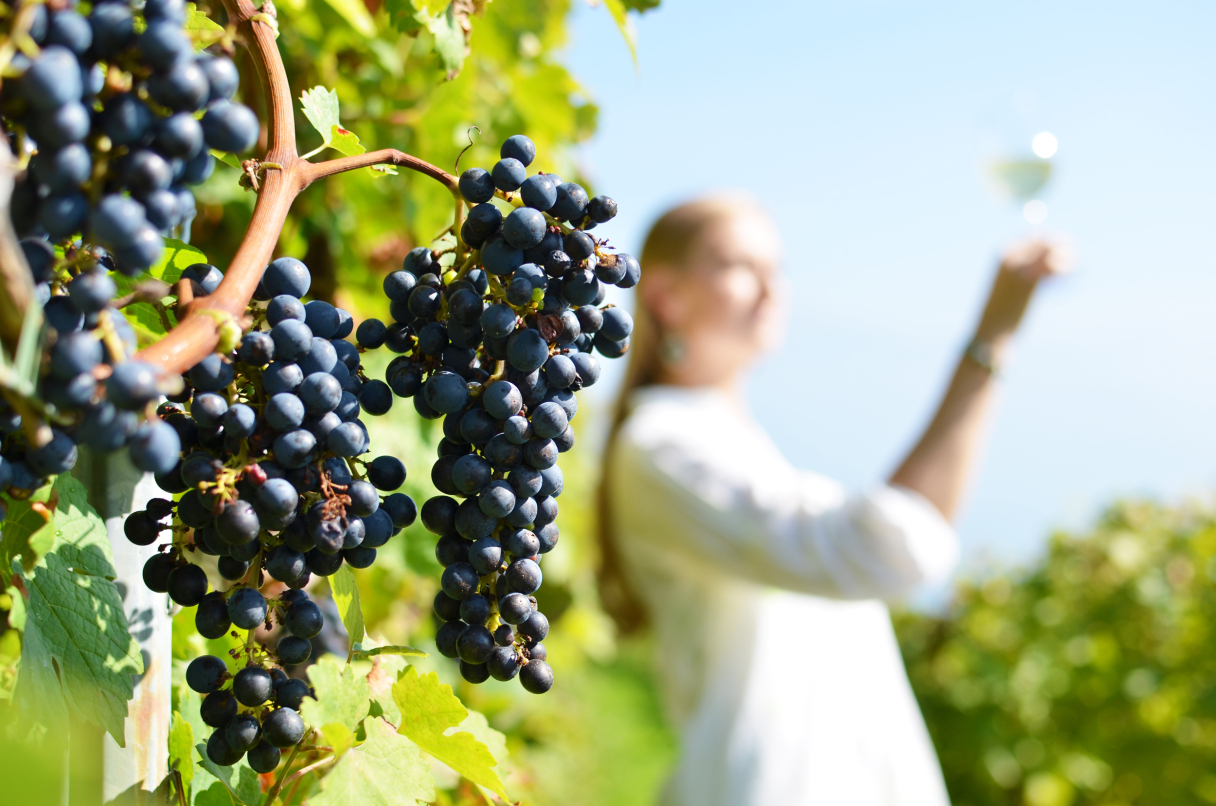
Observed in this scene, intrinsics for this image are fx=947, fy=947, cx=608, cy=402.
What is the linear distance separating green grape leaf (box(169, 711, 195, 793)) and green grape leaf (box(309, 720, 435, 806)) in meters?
0.15

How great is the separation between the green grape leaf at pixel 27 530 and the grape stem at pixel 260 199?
6.6 inches

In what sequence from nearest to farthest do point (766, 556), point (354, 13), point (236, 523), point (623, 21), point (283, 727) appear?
point (236, 523) < point (283, 727) < point (623, 21) < point (354, 13) < point (766, 556)

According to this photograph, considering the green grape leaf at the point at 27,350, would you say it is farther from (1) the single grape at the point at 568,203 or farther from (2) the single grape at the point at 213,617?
(1) the single grape at the point at 568,203

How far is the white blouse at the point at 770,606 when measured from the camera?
249 cm

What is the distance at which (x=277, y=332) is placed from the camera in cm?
58

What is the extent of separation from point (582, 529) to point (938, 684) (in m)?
2.53

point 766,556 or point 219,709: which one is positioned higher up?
point 219,709

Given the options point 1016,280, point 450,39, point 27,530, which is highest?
point 450,39

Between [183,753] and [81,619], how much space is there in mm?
158

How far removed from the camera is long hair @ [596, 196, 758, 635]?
3.27 meters

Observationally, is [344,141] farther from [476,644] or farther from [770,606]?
[770,606]

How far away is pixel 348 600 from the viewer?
781 mm

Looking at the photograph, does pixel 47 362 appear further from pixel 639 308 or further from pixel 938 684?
pixel 938 684

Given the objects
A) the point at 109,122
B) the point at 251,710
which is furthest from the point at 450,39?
the point at 251,710
